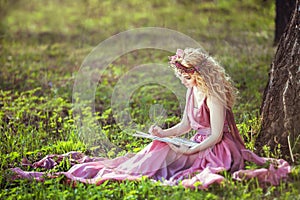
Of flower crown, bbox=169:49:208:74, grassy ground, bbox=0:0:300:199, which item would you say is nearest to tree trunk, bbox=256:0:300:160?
grassy ground, bbox=0:0:300:199

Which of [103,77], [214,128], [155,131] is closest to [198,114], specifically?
[214,128]

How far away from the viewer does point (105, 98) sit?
6.68 meters

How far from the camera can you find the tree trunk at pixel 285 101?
4.12 metres

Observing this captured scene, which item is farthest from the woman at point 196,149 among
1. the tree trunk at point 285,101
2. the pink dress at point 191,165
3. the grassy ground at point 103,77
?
the tree trunk at point 285,101

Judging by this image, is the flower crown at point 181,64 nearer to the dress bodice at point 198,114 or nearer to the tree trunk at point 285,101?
the dress bodice at point 198,114

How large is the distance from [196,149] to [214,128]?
19cm

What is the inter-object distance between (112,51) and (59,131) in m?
3.32

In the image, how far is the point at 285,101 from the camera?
418cm

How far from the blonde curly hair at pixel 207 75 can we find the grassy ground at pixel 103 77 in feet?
1.83

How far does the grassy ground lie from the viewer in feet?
12.8

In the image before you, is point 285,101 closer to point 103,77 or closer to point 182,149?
point 182,149

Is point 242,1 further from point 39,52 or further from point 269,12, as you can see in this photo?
point 39,52

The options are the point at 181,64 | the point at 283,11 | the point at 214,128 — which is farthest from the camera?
the point at 283,11

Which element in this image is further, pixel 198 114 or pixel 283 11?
pixel 283 11
